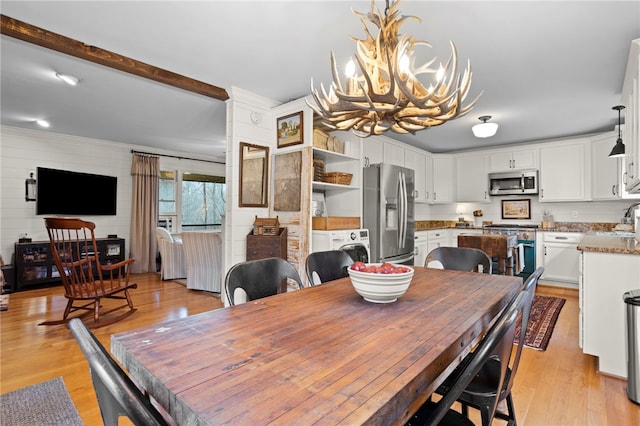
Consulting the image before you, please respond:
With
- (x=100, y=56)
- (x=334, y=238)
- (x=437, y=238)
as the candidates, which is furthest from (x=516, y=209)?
(x=100, y=56)

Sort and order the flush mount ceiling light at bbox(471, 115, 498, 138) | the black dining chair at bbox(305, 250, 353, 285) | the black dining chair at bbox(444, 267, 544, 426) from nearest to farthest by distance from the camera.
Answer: the black dining chair at bbox(444, 267, 544, 426)
the black dining chair at bbox(305, 250, 353, 285)
the flush mount ceiling light at bbox(471, 115, 498, 138)

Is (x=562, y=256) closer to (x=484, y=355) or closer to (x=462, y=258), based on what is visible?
(x=462, y=258)

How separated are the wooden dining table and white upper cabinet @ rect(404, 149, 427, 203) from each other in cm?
419

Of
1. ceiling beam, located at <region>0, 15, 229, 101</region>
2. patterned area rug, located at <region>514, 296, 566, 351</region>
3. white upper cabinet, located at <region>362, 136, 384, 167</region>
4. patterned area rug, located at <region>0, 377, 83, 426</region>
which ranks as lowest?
patterned area rug, located at <region>0, 377, 83, 426</region>

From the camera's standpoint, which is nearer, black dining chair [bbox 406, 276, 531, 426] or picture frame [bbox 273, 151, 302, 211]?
black dining chair [bbox 406, 276, 531, 426]

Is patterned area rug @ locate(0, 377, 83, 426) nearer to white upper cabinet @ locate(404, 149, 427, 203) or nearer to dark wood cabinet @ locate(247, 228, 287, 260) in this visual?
dark wood cabinet @ locate(247, 228, 287, 260)

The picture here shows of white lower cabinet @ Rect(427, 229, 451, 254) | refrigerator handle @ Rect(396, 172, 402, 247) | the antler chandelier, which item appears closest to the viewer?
the antler chandelier

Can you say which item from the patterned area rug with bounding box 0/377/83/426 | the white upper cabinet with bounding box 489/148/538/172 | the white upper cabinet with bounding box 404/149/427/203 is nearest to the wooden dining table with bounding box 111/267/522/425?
the patterned area rug with bounding box 0/377/83/426

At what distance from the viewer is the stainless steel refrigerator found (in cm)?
387

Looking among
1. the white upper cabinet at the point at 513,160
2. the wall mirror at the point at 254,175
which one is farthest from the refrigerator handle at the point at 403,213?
the white upper cabinet at the point at 513,160

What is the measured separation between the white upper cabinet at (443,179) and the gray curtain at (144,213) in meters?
5.31

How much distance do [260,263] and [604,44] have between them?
2.99 metres

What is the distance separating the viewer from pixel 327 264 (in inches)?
84.2

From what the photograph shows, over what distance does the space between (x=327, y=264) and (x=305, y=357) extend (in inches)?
51.1
